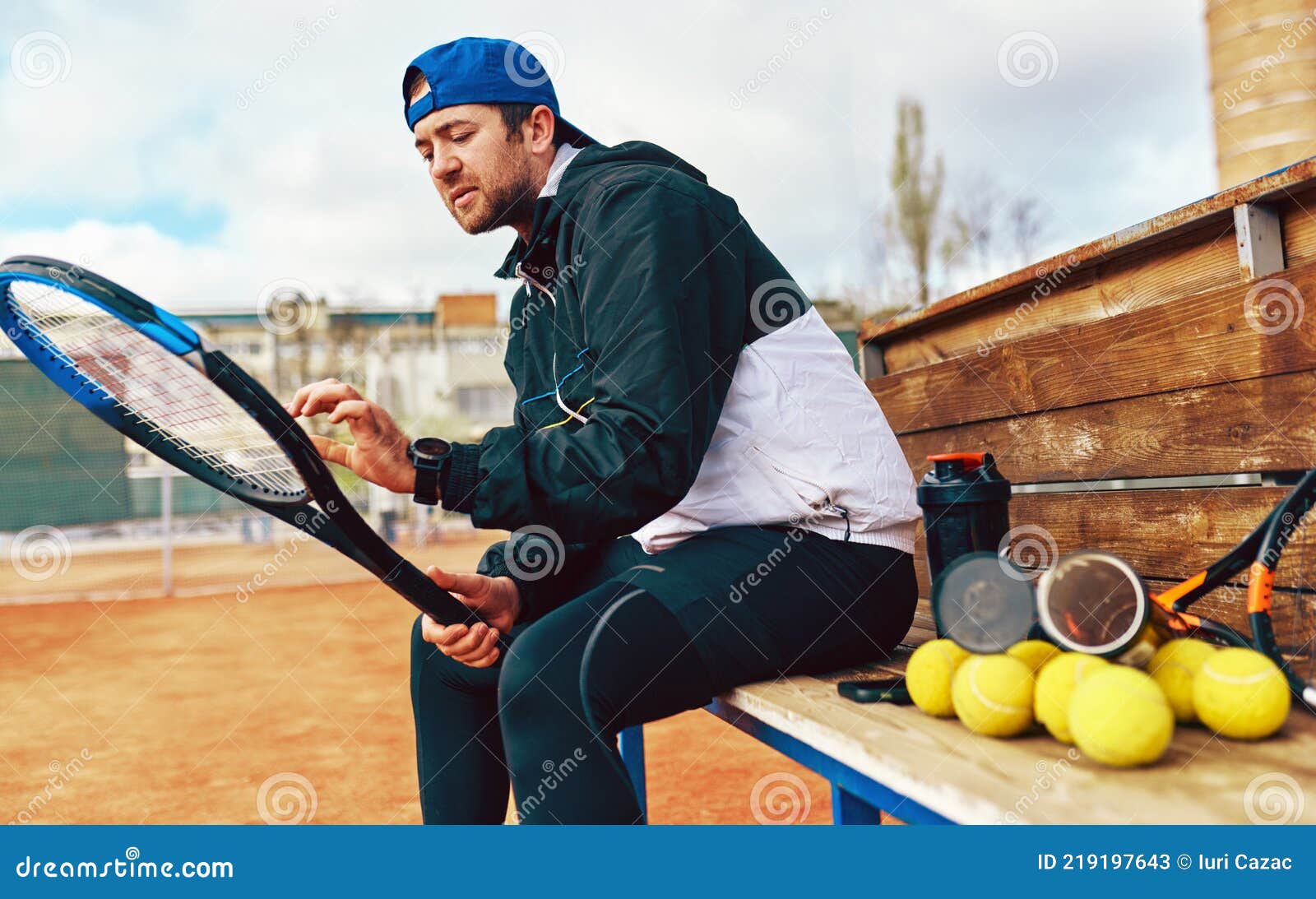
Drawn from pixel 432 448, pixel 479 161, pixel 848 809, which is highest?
pixel 479 161

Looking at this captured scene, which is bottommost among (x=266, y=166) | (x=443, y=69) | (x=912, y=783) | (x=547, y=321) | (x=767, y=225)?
(x=912, y=783)

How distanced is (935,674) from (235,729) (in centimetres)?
451

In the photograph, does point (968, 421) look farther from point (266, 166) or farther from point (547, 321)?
point (266, 166)

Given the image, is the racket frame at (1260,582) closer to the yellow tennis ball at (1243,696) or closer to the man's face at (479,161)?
the yellow tennis ball at (1243,696)

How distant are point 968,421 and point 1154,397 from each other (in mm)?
631

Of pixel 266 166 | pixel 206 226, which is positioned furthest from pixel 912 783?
pixel 206 226

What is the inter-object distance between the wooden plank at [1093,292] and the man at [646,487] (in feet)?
2.18

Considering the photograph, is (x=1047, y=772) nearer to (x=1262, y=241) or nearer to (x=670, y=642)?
(x=670, y=642)

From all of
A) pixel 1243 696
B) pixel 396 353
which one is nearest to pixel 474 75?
pixel 1243 696

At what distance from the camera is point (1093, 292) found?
6.50ft

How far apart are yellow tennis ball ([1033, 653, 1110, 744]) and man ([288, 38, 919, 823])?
1.29 feet

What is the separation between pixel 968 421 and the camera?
2.35 metres

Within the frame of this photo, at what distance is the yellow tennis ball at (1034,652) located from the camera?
1081 millimetres

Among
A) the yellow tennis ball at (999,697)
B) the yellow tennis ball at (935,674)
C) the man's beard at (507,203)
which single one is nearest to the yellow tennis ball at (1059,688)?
the yellow tennis ball at (999,697)
